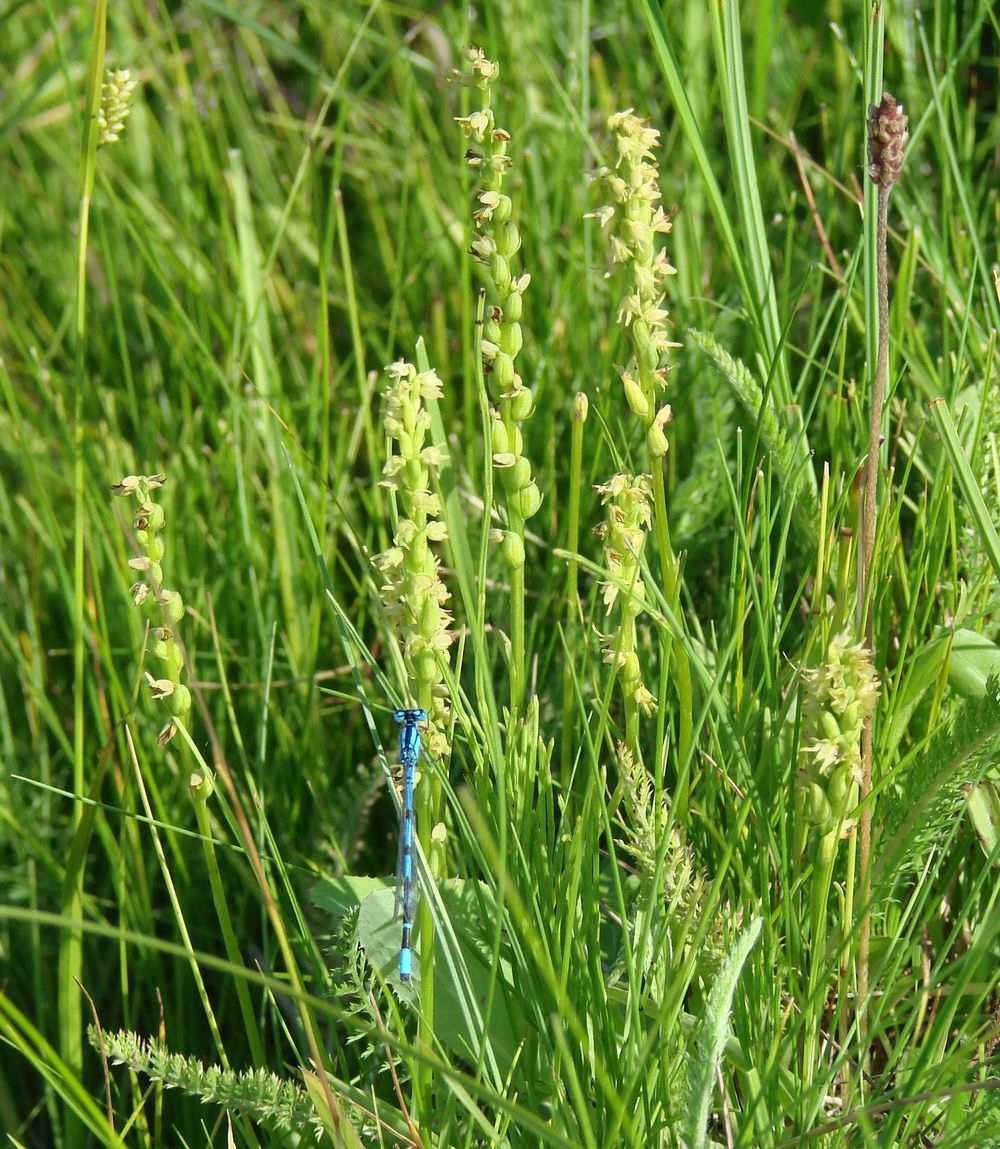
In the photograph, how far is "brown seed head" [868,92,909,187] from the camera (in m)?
0.88

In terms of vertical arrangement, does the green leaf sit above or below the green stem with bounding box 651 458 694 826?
below

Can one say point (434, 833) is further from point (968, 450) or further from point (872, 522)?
point (968, 450)

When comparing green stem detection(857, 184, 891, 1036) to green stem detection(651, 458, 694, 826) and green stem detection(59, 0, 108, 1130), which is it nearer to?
green stem detection(651, 458, 694, 826)

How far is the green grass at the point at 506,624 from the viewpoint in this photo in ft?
3.26

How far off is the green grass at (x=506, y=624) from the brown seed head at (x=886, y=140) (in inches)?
10.1

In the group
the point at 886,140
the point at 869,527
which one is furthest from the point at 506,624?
the point at 886,140

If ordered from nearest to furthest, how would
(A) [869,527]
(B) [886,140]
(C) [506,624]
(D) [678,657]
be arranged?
(B) [886,140]
(A) [869,527]
(D) [678,657]
(C) [506,624]

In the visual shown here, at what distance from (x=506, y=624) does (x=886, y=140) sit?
3.03 ft

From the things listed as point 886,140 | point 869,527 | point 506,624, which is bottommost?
point 506,624

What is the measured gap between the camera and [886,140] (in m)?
0.88

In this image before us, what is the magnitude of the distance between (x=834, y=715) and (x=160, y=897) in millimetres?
1173

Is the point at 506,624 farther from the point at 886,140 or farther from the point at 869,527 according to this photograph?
the point at 886,140

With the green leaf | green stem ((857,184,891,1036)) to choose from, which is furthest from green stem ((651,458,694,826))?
the green leaf

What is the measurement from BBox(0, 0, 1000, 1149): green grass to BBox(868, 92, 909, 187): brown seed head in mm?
256
